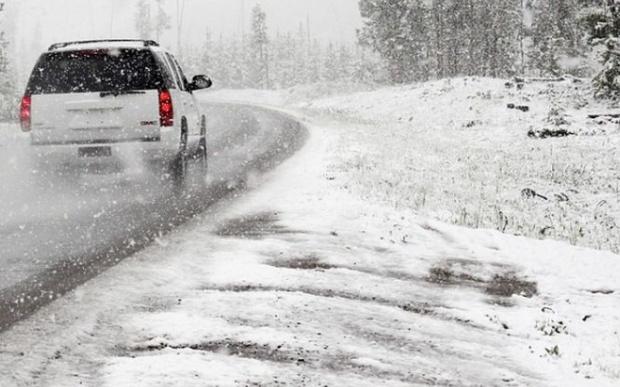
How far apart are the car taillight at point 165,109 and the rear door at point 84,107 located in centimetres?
6

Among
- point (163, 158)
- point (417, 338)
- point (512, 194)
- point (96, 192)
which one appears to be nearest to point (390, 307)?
point (417, 338)

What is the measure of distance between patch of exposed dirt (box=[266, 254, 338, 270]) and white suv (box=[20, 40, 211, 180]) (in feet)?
13.4

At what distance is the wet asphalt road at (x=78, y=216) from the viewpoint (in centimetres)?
546

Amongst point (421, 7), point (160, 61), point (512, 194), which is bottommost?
point (512, 194)

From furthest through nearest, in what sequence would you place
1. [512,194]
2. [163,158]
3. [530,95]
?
1. [530,95]
2. [512,194]
3. [163,158]

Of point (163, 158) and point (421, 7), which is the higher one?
point (421, 7)

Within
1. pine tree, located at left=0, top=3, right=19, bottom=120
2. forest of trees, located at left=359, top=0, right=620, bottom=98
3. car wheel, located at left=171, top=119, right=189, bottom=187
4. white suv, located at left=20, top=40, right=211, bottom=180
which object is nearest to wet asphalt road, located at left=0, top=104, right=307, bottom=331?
car wheel, located at left=171, top=119, right=189, bottom=187

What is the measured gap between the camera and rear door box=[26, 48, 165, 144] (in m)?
9.48

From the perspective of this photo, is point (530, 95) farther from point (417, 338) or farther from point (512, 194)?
point (417, 338)

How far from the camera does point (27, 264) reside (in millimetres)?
5969

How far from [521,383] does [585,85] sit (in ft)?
77.1

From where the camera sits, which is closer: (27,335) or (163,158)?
(27,335)

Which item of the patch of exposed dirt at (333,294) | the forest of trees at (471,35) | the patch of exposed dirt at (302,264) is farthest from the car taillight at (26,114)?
the forest of trees at (471,35)

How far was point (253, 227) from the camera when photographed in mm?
7594
